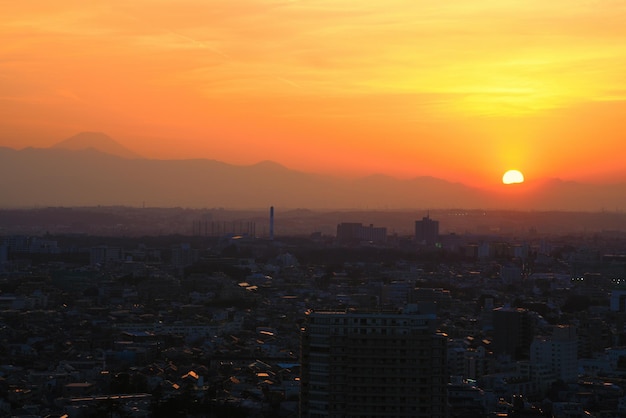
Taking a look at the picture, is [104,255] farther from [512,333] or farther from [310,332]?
[310,332]

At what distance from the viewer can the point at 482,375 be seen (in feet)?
85.0

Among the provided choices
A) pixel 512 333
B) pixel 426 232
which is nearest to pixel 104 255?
pixel 426 232

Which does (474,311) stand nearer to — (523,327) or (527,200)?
(523,327)

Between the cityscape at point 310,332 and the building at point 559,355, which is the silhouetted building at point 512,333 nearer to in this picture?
the cityscape at point 310,332

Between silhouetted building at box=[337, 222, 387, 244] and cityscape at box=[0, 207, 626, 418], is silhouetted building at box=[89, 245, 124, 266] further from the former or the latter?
silhouetted building at box=[337, 222, 387, 244]

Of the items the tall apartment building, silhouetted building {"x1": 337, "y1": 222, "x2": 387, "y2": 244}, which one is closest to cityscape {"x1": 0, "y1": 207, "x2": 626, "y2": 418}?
the tall apartment building

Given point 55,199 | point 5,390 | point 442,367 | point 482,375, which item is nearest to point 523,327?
point 482,375

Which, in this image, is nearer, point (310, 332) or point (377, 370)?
point (377, 370)

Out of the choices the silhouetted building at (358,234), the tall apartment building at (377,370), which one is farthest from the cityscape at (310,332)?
the silhouetted building at (358,234)

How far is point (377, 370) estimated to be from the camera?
593 inches

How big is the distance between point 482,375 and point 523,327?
17.6ft

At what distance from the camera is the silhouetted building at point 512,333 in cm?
3000

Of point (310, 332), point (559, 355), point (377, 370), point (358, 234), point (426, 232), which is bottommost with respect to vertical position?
point (559, 355)

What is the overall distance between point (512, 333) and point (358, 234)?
49.8 meters
